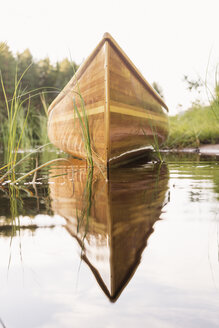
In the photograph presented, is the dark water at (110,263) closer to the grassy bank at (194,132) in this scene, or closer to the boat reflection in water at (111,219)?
the boat reflection in water at (111,219)

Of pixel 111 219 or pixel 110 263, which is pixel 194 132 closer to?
pixel 111 219

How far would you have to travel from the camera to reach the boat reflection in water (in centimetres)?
62

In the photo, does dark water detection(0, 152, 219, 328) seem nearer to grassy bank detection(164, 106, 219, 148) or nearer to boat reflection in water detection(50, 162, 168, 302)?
boat reflection in water detection(50, 162, 168, 302)

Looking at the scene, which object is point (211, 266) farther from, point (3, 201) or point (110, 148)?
point (110, 148)

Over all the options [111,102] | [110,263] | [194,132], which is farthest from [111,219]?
[194,132]

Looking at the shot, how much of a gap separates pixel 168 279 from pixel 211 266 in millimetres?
112

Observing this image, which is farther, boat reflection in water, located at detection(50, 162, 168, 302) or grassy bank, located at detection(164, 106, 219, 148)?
grassy bank, located at detection(164, 106, 219, 148)

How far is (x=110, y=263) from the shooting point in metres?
0.64

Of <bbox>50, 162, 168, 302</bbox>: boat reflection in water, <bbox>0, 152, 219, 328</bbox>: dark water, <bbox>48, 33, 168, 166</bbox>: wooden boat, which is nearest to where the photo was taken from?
<bbox>0, 152, 219, 328</bbox>: dark water

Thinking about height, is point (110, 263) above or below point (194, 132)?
below

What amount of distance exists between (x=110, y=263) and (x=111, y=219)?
362 millimetres

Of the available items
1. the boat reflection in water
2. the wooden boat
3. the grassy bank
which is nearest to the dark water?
the boat reflection in water

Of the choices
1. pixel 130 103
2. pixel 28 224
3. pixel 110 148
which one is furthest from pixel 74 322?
pixel 130 103

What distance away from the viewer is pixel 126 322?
451 mm
